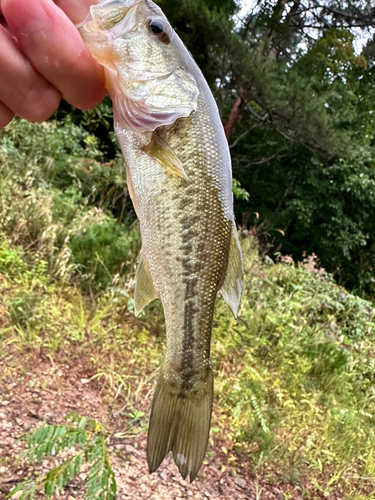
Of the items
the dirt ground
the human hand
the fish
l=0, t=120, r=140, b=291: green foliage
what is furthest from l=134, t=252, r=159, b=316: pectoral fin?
l=0, t=120, r=140, b=291: green foliage

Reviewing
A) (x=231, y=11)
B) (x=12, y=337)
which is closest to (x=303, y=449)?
(x=12, y=337)

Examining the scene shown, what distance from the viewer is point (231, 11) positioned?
9.90 m

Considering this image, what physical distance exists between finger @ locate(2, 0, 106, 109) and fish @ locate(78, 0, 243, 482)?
5 cm

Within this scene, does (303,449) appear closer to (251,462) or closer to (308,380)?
(251,462)

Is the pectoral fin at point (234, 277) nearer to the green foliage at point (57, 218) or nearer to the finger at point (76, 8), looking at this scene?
the finger at point (76, 8)

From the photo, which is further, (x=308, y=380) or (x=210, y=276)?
(x=308, y=380)

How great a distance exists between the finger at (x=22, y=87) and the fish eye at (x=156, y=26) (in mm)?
382

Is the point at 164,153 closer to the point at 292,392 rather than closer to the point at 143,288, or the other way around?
the point at 143,288

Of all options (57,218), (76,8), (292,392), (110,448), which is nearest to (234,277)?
(76,8)

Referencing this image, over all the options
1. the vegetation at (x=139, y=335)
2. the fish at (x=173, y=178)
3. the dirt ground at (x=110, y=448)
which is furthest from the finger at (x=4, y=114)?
the dirt ground at (x=110, y=448)

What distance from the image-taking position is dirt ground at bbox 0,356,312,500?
7.79 ft

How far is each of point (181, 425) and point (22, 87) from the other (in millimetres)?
1234

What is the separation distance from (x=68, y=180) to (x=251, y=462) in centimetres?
520

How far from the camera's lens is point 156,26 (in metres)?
1.27
